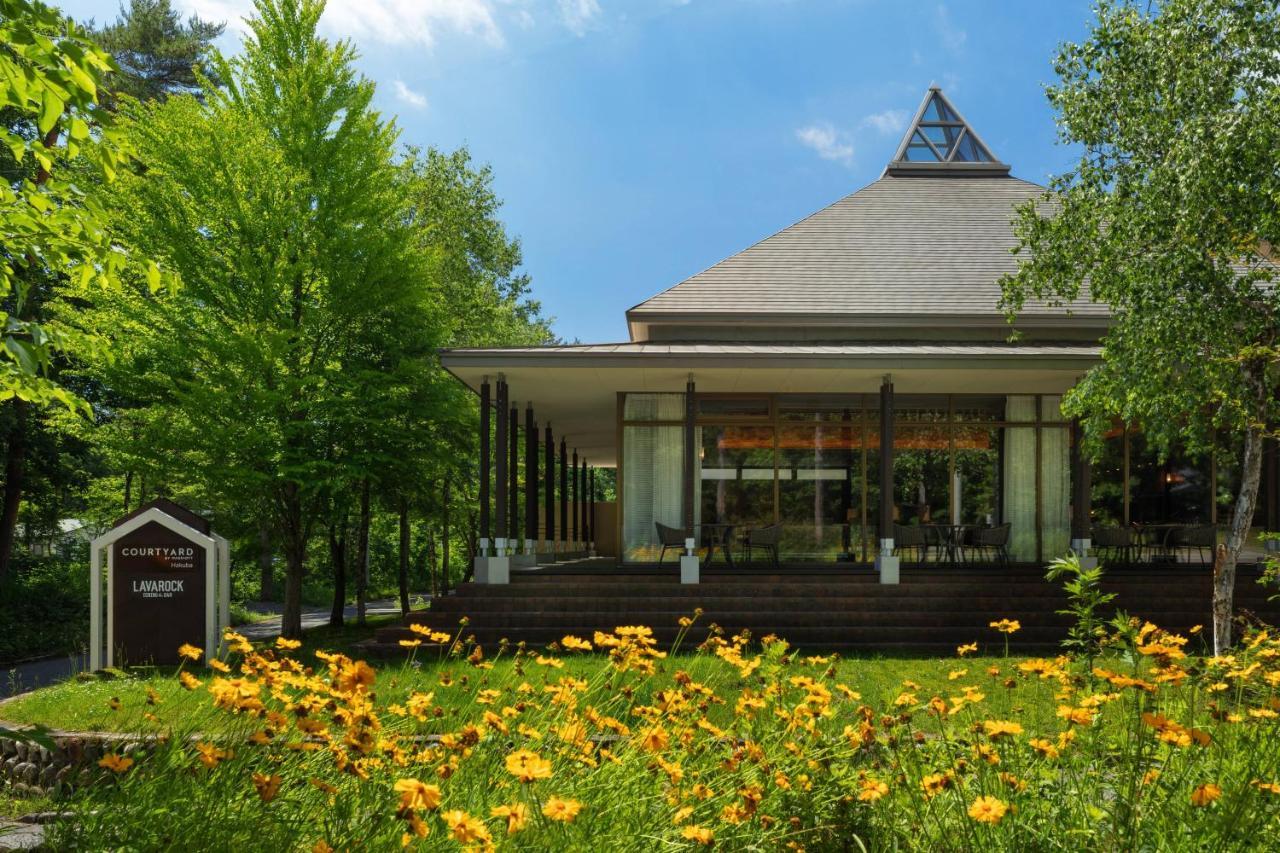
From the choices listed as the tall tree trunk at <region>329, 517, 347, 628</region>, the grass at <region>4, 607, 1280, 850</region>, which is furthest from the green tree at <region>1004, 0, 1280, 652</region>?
the tall tree trunk at <region>329, 517, 347, 628</region>

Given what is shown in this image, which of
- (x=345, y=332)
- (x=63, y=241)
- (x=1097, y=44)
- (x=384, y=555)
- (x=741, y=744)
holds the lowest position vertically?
(x=384, y=555)

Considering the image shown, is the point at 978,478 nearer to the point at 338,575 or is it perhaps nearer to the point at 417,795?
the point at 338,575

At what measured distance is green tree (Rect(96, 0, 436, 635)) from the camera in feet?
44.5

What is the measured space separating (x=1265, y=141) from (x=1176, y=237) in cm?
118

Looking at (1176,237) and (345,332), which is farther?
(345,332)

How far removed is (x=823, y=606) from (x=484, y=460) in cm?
551

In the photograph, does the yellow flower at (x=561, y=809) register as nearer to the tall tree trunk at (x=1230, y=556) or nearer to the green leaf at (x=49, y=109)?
the green leaf at (x=49, y=109)

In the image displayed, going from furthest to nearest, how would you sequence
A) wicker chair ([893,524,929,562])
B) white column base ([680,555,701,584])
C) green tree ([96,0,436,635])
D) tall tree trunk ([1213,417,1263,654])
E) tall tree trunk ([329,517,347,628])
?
tall tree trunk ([329,517,347,628]) < wicker chair ([893,524,929,562]) < green tree ([96,0,436,635]) < white column base ([680,555,701,584]) < tall tree trunk ([1213,417,1263,654])

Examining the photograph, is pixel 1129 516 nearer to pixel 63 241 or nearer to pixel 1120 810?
pixel 1120 810

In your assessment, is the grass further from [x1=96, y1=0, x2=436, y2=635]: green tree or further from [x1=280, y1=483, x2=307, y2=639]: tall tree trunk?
[x1=280, y1=483, x2=307, y2=639]: tall tree trunk

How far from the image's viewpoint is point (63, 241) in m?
4.89

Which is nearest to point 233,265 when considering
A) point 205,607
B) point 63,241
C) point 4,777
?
point 205,607

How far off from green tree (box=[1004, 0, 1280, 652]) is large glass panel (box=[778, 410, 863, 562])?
4.76 meters

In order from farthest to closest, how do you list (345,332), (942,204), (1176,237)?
(942,204) → (345,332) → (1176,237)
